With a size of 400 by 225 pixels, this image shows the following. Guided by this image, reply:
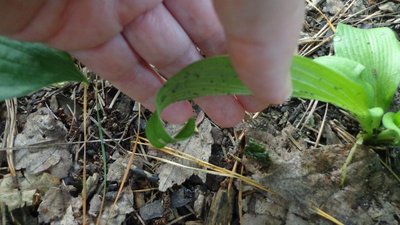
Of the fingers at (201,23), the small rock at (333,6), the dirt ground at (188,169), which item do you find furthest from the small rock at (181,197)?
the small rock at (333,6)

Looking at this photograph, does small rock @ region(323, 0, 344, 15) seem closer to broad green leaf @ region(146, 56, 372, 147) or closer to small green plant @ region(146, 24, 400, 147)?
small green plant @ region(146, 24, 400, 147)

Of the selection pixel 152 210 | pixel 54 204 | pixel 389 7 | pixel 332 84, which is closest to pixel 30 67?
pixel 54 204

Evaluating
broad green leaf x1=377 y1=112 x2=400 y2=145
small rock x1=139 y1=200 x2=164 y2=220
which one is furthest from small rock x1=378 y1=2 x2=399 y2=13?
small rock x1=139 y1=200 x2=164 y2=220

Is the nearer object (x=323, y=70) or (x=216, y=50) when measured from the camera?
Answer: (x=323, y=70)

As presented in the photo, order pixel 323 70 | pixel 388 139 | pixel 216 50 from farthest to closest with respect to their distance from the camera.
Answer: pixel 388 139 → pixel 216 50 → pixel 323 70

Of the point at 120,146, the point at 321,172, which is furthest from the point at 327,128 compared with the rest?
the point at 120,146

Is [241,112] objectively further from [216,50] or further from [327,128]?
[327,128]
